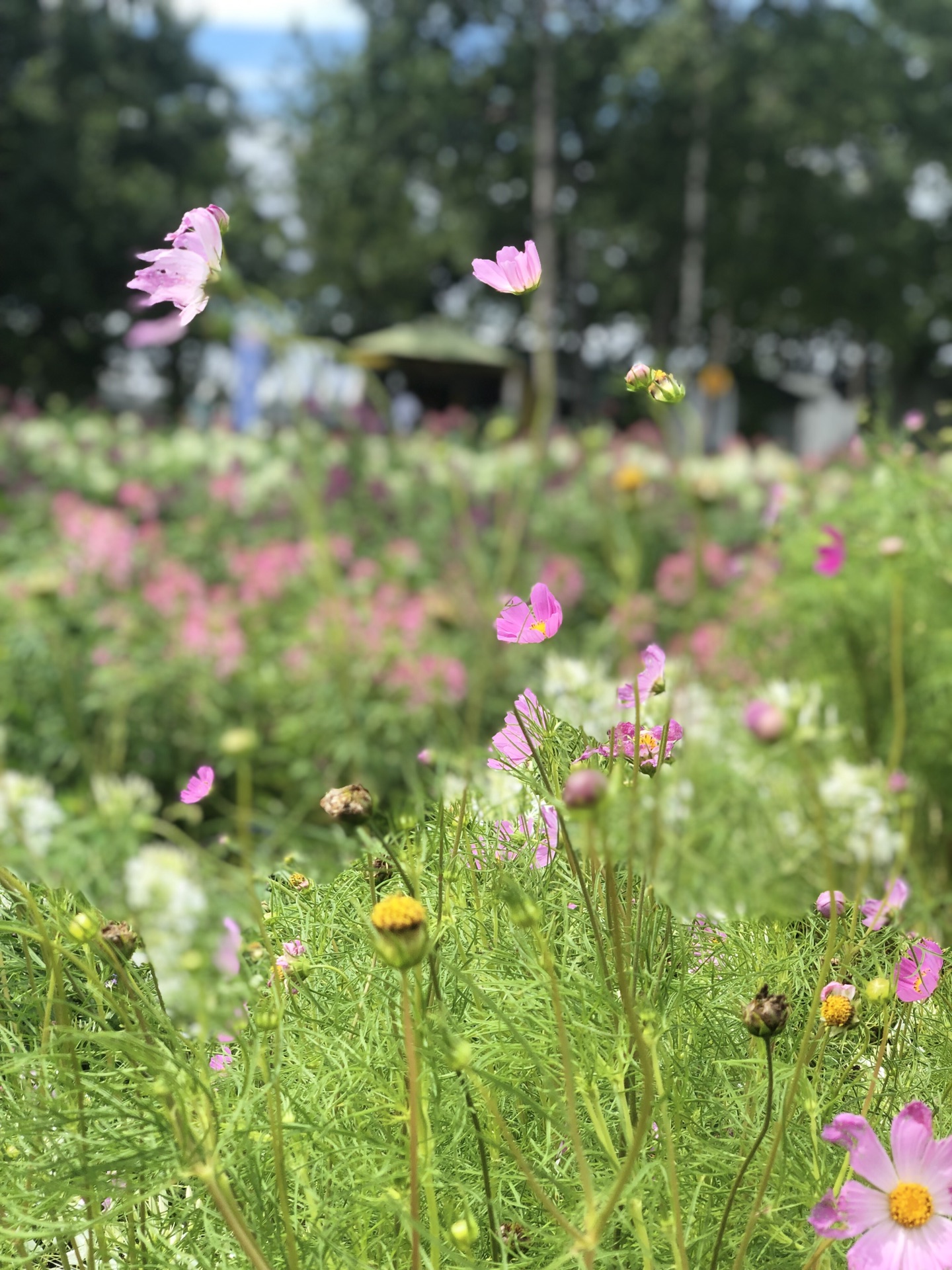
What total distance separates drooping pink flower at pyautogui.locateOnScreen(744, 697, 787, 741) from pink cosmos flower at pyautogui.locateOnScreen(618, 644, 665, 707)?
254mm

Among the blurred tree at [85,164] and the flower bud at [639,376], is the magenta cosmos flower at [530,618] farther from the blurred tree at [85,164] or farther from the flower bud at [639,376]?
the blurred tree at [85,164]

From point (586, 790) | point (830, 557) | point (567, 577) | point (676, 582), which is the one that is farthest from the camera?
point (676, 582)

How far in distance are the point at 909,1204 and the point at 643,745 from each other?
259 mm

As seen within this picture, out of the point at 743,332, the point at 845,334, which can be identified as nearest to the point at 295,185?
the point at 743,332

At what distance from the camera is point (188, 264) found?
0.64 meters

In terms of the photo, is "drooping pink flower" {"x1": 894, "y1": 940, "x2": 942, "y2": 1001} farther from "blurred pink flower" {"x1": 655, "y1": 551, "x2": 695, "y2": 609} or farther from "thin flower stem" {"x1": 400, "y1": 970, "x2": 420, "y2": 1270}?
"blurred pink flower" {"x1": 655, "y1": 551, "x2": 695, "y2": 609}

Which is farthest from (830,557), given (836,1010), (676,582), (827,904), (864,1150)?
(676,582)

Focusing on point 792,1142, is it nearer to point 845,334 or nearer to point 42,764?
point 42,764

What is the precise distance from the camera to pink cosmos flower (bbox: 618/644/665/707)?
681 millimetres

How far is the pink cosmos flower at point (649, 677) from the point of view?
0.68 metres

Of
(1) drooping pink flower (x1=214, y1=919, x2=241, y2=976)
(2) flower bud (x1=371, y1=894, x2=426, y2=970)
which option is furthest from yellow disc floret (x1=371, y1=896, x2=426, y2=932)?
(1) drooping pink flower (x1=214, y1=919, x2=241, y2=976)

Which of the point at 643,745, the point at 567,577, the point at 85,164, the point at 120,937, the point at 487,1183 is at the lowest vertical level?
the point at 487,1183

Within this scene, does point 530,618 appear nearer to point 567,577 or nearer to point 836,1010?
point 836,1010

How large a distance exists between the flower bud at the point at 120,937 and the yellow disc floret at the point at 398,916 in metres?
0.22
